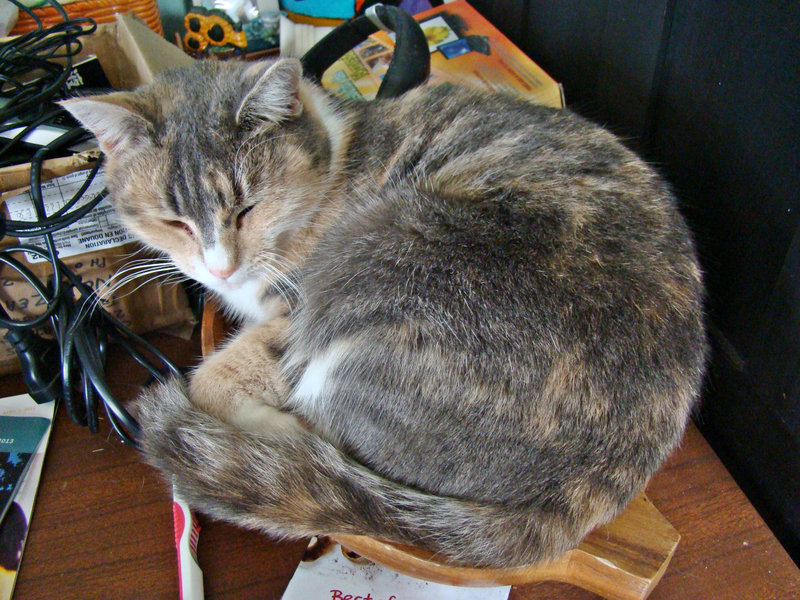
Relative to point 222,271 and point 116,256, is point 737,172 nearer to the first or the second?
point 222,271

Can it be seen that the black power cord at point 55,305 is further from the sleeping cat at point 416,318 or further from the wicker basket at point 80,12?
the wicker basket at point 80,12

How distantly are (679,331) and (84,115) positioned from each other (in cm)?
80

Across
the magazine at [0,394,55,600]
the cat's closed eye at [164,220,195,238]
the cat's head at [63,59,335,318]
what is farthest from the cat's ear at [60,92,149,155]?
the magazine at [0,394,55,600]

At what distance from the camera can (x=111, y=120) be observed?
0.78 m

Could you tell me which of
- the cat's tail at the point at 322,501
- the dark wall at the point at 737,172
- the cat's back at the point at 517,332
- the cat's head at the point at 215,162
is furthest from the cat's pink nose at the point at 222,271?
the dark wall at the point at 737,172

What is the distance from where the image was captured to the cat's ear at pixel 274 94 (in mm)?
781

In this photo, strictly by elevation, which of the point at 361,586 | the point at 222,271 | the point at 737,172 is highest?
the point at 737,172

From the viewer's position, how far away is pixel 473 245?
761 millimetres

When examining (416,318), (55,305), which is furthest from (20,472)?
(416,318)

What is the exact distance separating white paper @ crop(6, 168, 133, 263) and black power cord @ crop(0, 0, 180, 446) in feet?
0.06

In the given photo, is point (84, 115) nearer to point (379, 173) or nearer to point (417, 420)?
point (379, 173)

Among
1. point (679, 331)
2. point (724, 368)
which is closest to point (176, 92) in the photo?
point (679, 331)

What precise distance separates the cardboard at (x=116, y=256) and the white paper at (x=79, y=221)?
0.01 metres

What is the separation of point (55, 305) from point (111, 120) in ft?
0.98
